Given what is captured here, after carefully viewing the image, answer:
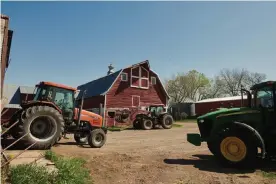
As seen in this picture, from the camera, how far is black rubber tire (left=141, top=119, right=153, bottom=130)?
858 inches

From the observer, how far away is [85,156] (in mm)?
7715

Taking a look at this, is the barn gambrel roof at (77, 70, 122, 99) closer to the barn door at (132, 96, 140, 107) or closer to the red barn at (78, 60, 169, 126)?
the red barn at (78, 60, 169, 126)

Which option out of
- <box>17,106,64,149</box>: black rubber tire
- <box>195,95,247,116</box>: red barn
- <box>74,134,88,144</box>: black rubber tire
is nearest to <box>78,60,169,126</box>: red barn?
<box>74,134,88,144</box>: black rubber tire

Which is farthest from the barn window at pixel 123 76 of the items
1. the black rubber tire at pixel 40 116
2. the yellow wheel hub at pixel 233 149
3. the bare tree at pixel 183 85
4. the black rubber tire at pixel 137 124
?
the bare tree at pixel 183 85

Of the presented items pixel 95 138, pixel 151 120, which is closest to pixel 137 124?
pixel 151 120

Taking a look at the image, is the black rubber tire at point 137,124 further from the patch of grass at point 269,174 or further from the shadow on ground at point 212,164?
the patch of grass at point 269,174

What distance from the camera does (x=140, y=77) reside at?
28109 millimetres

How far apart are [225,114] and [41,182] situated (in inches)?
218

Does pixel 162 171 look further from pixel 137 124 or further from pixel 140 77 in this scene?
pixel 140 77

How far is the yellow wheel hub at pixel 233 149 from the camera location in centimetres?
697

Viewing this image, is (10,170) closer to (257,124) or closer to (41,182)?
(41,182)

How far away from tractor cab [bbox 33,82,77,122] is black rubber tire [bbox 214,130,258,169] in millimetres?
6263

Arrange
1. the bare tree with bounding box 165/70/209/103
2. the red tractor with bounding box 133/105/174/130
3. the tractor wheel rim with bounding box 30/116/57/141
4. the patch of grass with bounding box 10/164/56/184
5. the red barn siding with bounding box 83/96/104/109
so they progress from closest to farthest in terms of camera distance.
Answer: the patch of grass with bounding box 10/164/56/184
the tractor wheel rim with bounding box 30/116/57/141
the red tractor with bounding box 133/105/174/130
the red barn siding with bounding box 83/96/104/109
the bare tree with bounding box 165/70/209/103

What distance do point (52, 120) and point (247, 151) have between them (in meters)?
6.66
